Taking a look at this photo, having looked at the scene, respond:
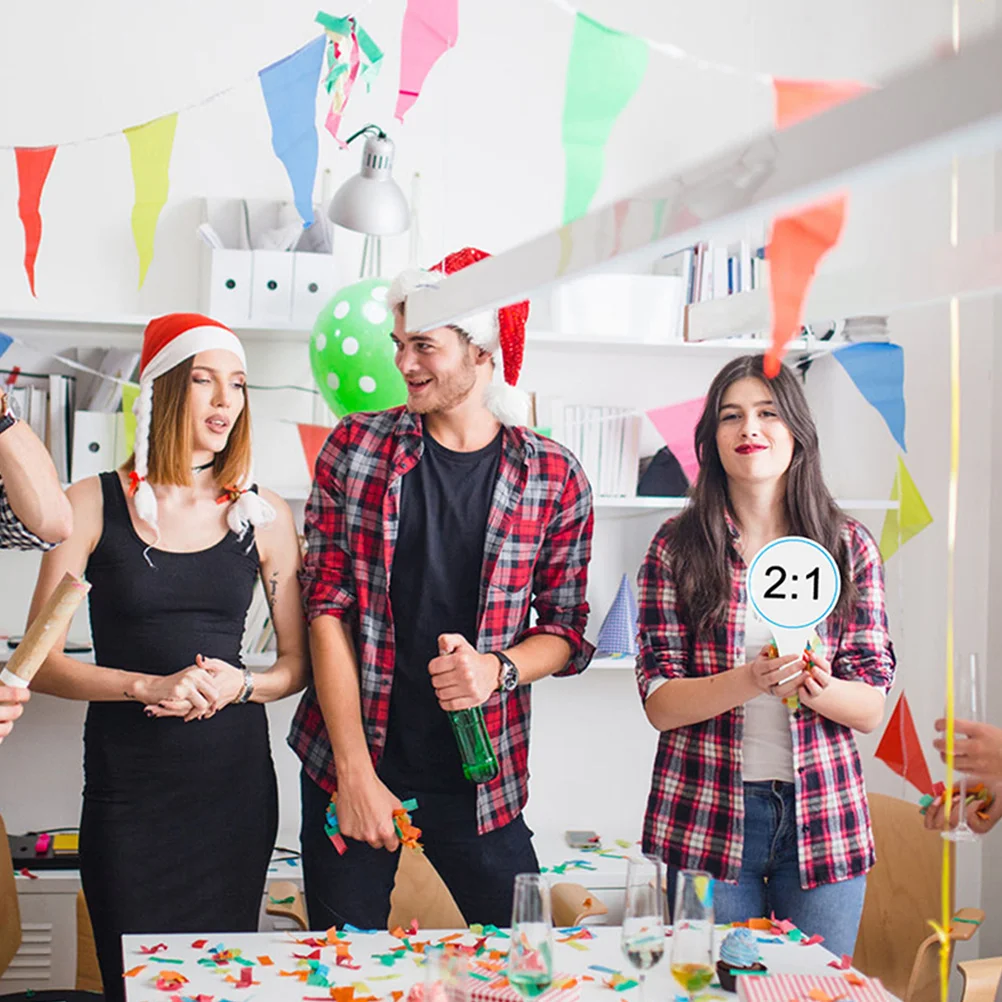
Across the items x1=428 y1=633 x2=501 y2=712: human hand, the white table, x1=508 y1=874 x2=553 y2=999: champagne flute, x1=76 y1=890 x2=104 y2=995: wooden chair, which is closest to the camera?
x1=508 y1=874 x2=553 y2=999: champagne flute

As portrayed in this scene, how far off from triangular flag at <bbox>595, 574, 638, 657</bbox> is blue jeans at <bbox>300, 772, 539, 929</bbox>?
1069 mm

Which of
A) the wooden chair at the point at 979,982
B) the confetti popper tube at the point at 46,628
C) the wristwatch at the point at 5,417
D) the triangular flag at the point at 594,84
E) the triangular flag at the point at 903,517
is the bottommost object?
the wooden chair at the point at 979,982

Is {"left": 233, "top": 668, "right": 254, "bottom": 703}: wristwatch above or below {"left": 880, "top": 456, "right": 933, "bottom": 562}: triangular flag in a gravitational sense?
below

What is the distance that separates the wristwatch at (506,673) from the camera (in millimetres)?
2109

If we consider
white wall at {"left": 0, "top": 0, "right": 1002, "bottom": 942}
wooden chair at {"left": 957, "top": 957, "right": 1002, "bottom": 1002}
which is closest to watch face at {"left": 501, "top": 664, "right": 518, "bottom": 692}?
wooden chair at {"left": 957, "top": 957, "right": 1002, "bottom": 1002}

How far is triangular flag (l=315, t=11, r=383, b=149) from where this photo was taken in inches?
95.3

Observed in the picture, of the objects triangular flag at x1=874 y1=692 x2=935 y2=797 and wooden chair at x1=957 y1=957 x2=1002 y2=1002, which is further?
triangular flag at x1=874 y1=692 x2=935 y2=797

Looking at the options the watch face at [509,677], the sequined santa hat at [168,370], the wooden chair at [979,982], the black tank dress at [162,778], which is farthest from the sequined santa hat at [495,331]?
the wooden chair at [979,982]

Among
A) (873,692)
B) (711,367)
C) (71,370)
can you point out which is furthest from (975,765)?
(71,370)

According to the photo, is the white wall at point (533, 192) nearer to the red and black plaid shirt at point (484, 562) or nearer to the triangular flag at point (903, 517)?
the triangular flag at point (903, 517)

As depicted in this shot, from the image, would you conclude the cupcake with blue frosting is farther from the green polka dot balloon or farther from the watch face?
the green polka dot balloon

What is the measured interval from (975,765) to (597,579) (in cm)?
162

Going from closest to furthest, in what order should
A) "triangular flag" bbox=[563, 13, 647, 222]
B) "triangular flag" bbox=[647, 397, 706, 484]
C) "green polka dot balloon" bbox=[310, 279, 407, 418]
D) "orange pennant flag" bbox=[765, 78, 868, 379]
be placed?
"orange pennant flag" bbox=[765, 78, 868, 379]
"triangular flag" bbox=[563, 13, 647, 222]
"green polka dot balloon" bbox=[310, 279, 407, 418]
"triangular flag" bbox=[647, 397, 706, 484]

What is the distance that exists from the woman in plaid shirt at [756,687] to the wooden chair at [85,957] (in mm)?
1333
